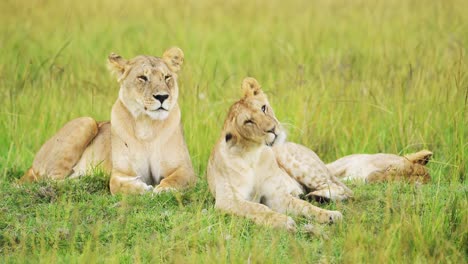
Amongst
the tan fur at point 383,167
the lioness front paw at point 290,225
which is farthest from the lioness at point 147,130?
the lioness front paw at point 290,225

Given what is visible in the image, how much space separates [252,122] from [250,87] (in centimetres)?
28

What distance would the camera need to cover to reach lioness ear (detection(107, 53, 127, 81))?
6.86 metres

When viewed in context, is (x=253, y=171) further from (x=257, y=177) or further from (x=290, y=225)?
(x=290, y=225)

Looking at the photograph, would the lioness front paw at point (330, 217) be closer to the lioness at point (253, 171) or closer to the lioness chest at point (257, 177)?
the lioness at point (253, 171)

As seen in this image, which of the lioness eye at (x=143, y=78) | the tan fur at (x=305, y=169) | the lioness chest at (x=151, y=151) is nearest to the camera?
the tan fur at (x=305, y=169)

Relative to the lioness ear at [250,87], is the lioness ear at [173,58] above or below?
below

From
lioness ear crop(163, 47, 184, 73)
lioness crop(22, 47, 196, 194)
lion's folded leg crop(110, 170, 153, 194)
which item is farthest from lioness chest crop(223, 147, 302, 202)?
lioness ear crop(163, 47, 184, 73)

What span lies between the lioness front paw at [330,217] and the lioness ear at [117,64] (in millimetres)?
2051

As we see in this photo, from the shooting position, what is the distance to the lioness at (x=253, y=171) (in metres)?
5.45

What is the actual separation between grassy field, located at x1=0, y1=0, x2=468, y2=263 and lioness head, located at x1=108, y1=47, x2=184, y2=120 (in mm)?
632

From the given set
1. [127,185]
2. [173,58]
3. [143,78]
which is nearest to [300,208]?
[127,185]

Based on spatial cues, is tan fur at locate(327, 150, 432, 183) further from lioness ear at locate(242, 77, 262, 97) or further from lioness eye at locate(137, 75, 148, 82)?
lioness eye at locate(137, 75, 148, 82)

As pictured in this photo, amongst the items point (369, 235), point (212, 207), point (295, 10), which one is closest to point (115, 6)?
point (295, 10)

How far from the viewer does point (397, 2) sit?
13.7m
